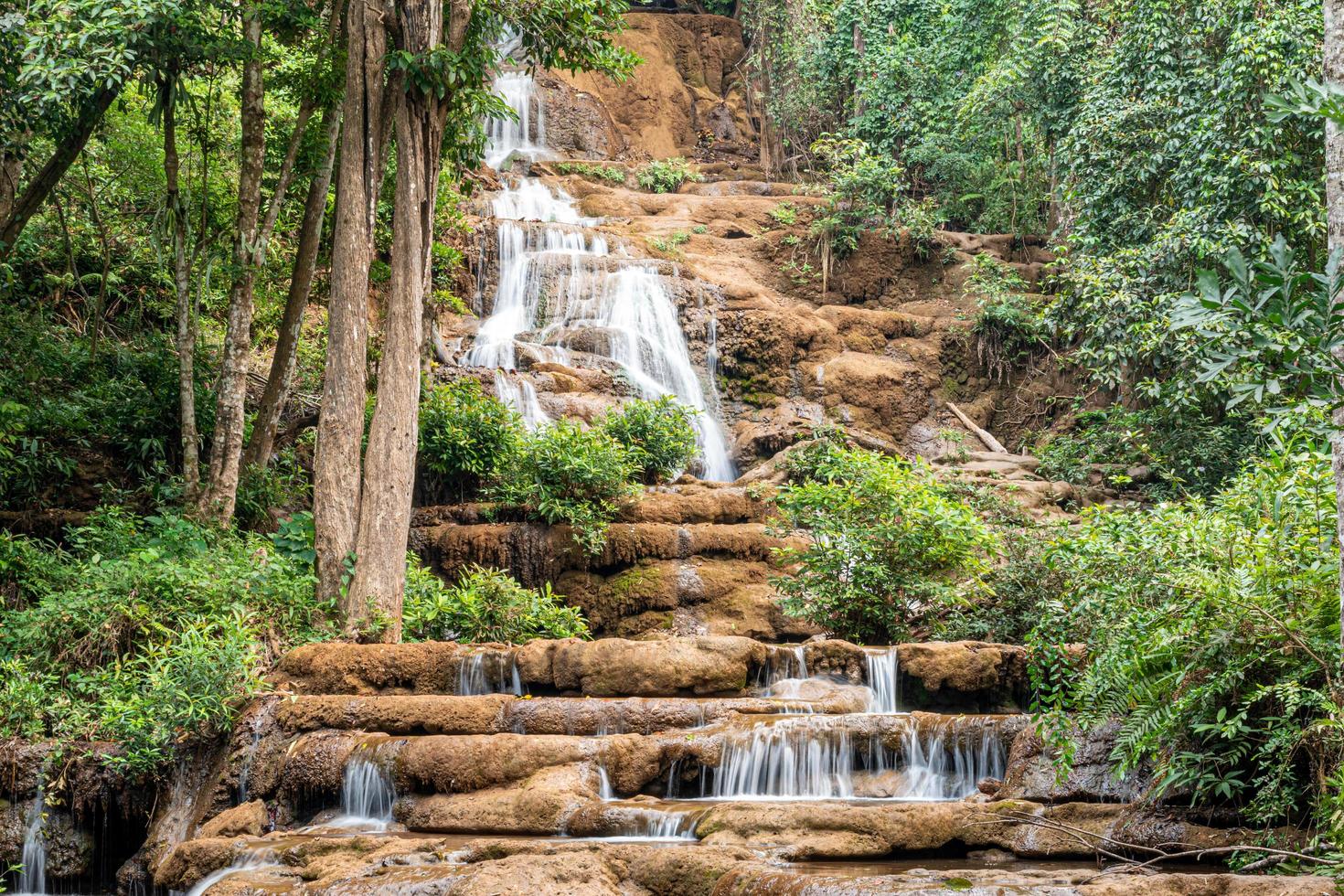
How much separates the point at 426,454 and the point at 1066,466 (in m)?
9.94

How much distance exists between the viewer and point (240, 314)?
11188 mm

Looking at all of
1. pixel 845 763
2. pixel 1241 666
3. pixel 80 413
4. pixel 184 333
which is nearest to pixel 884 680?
pixel 845 763

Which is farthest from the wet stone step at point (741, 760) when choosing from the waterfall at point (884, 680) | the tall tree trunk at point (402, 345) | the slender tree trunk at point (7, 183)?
the slender tree trunk at point (7, 183)

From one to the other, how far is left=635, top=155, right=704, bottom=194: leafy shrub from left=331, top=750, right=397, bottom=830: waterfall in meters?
22.1

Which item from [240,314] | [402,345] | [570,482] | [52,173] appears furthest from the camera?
[570,482]

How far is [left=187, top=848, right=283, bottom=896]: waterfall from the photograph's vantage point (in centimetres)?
640

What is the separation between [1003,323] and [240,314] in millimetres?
14180

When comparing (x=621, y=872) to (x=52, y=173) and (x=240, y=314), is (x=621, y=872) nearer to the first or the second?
(x=240, y=314)

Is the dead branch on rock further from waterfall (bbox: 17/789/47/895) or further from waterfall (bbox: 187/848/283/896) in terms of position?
waterfall (bbox: 17/789/47/895)

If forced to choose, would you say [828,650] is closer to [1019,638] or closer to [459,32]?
[1019,638]

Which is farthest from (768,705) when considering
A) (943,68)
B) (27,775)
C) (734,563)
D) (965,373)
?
(943,68)

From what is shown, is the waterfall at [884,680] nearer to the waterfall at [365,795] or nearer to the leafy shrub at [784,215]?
the waterfall at [365,795]

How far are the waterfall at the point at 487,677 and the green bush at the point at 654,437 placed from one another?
5498 millimetres

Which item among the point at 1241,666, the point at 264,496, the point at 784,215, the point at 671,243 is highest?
the point at 784,215
